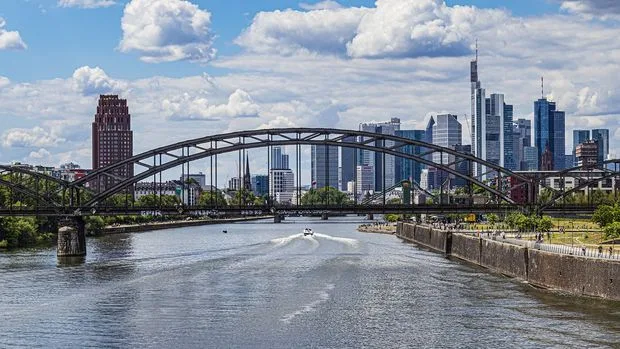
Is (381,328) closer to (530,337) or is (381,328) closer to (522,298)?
(530,337)

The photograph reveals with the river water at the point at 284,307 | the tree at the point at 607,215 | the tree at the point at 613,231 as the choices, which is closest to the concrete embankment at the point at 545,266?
the river water at the point at 284,307

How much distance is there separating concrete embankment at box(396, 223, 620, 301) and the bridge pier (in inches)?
1589

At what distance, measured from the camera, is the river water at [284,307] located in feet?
186

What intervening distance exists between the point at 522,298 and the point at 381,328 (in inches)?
602

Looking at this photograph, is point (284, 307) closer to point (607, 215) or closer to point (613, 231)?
point (613, 231)

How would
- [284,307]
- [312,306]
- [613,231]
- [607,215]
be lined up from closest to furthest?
[284,307], [312,306], [613,231], [607,215]

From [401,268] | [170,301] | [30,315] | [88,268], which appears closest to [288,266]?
[401,268]

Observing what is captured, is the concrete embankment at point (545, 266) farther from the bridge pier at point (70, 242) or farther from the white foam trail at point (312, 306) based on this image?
the bridge pier at point (70, 242)

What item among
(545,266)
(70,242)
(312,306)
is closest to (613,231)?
(545,266)

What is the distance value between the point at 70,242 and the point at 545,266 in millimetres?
57406

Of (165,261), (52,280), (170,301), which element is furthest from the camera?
(165,261)

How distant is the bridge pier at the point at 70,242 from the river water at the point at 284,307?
6.99 m

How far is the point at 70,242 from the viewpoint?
117 m

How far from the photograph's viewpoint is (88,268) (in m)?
98.5
